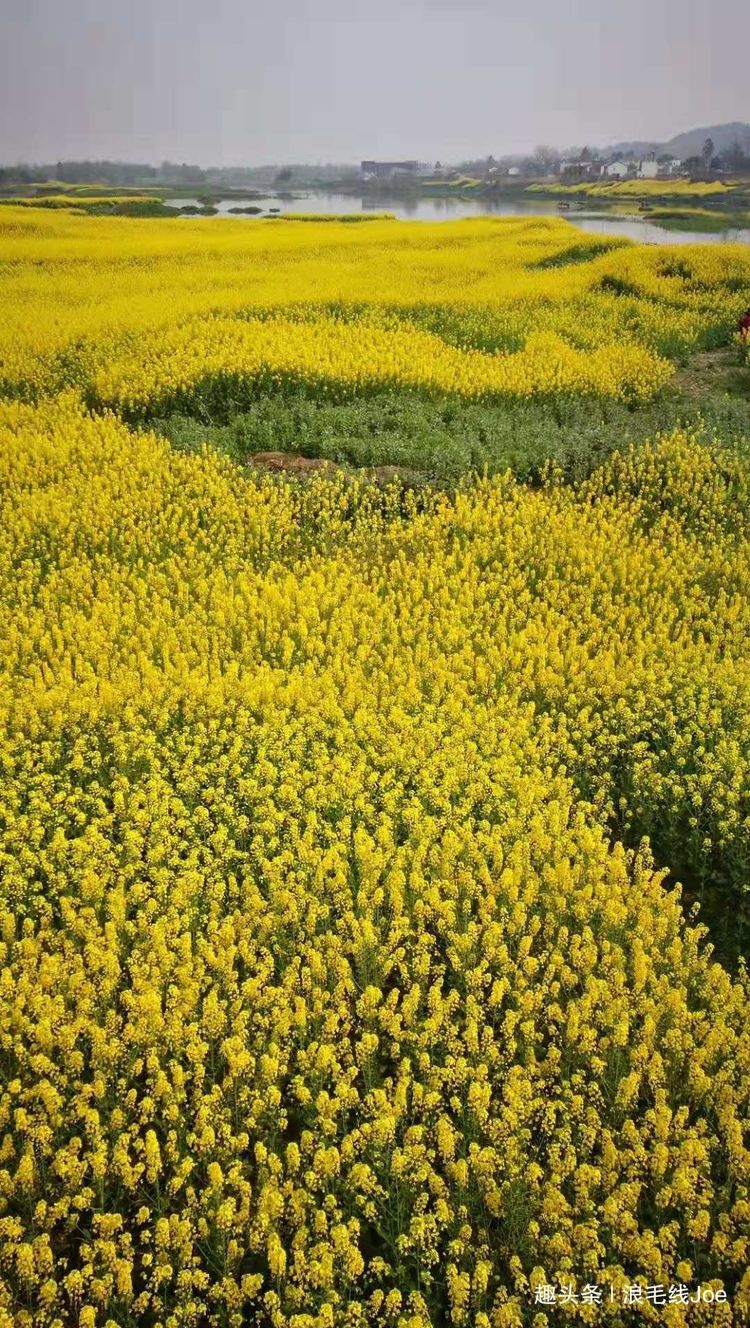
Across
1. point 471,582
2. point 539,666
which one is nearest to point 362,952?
point 539,666

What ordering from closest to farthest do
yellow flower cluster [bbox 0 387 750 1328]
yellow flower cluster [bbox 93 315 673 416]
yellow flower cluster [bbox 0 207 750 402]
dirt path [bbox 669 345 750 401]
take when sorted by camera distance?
1. yellow flower cluster [bbox 0 387 750 1328]
2. yellow flower cluster [bbox 93 315 673 416]
3. yellow flower cluster [bbox 0 207 750 402]
4. dirt path [bbox 669 345 750 401]

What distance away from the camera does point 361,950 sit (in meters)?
3.69

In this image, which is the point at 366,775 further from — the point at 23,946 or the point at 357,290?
the point at 357,290

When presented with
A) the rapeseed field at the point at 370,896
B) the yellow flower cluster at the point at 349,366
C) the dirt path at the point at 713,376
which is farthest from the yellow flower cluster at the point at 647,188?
the rapeseed field at the point at 370,896

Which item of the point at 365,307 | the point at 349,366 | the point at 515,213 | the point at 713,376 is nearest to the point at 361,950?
the point at 349,366

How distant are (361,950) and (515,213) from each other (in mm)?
64618

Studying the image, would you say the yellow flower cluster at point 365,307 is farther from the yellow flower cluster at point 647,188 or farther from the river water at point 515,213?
the yellow flower cluster at point 647,188

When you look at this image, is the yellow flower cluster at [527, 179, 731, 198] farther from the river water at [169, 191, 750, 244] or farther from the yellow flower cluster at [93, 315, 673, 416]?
the yellow flower cluster at [93, 315, 673, 416]

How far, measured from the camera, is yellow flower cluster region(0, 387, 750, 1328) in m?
2.78

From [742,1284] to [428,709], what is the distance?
3.25 meters

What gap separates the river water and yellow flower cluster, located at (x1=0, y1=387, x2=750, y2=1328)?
3295 cm

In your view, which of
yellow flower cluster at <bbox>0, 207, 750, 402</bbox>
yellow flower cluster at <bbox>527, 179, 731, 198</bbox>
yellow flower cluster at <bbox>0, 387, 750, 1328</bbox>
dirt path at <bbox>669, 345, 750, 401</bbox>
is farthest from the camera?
yellow flower cluster at <bbox>527, 179, 731, 198</bbox>

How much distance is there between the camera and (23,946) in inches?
143

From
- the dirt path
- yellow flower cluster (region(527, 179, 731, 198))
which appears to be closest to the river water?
yellow flower cluster (region(527, 179, 731, 198))
